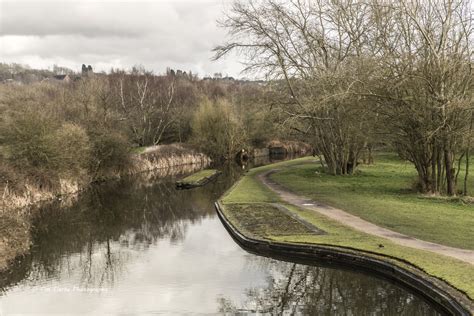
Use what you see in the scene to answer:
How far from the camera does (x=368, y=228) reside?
62.5 feet

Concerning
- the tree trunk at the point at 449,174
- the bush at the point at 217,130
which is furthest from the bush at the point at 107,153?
the tree trunk at the point at 449,174

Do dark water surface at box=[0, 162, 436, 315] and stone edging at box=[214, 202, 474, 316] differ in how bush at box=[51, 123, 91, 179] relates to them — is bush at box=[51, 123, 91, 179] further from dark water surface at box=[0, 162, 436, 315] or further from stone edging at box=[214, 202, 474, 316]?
stone edging at box=[214, 202, 474, 316]

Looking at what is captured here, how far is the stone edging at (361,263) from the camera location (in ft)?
37.3

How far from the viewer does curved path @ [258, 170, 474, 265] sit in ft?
48.2

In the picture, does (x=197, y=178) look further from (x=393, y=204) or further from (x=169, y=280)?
(x=169, y=280)

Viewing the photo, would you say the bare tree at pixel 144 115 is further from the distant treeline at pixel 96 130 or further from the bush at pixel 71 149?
the bush at pixel 71 149

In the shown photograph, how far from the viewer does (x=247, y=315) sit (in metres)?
12.1

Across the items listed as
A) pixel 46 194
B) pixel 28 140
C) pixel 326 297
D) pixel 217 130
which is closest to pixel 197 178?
pixel 46 194

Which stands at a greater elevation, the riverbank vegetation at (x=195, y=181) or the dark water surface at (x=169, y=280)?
the riverbank vegetation at (x=195, y=181)

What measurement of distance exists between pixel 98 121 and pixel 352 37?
24.0 m

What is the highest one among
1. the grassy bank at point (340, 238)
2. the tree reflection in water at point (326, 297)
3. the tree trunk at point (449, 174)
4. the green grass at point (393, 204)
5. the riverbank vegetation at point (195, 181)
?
the tree trunk at point (449, 174)

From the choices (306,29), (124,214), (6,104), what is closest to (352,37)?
(306,29)

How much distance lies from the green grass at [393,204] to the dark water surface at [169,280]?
487 cm

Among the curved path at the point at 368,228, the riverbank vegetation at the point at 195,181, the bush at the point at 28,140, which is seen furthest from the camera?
the riverbank vegetation at the point at 195,181
